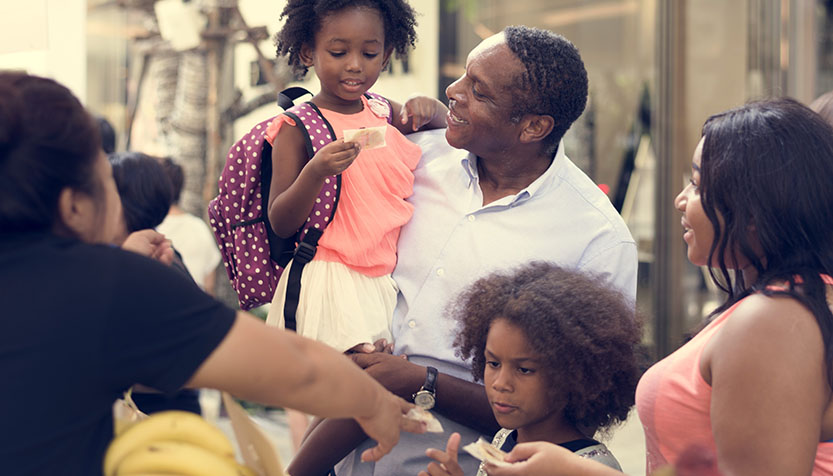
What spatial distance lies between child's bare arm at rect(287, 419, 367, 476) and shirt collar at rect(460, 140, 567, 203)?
799mm

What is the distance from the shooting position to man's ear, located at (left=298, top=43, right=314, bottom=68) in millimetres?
2936

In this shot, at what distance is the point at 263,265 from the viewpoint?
2.81m

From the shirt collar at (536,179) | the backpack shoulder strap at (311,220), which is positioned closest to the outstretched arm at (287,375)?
the backpack shoulder strap at (311,220)

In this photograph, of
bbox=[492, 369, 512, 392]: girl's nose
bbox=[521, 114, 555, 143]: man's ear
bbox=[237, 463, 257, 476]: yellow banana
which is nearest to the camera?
bbox=[237, 463, 257, 476]: yellow banana

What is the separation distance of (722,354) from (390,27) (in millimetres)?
1531

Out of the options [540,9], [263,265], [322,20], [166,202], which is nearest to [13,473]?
[263,265]

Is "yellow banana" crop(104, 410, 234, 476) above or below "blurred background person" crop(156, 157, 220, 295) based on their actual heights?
above

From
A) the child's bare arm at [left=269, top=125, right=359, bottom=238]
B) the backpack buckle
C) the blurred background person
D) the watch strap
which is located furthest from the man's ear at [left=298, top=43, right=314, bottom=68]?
the blurred background person

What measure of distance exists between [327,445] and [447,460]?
Answer: 20.5 inches

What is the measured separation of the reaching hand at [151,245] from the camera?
3154 mm

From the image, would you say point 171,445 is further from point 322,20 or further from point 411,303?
point 322,20

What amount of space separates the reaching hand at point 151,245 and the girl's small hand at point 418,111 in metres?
0.94

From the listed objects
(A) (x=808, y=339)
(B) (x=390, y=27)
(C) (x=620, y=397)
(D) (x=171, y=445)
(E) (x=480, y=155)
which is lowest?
(C) (x=620, y=397)

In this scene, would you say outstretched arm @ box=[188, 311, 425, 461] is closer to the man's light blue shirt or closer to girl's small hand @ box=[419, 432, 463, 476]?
girl's small hand @ box=[419, 432, 463, 476]
